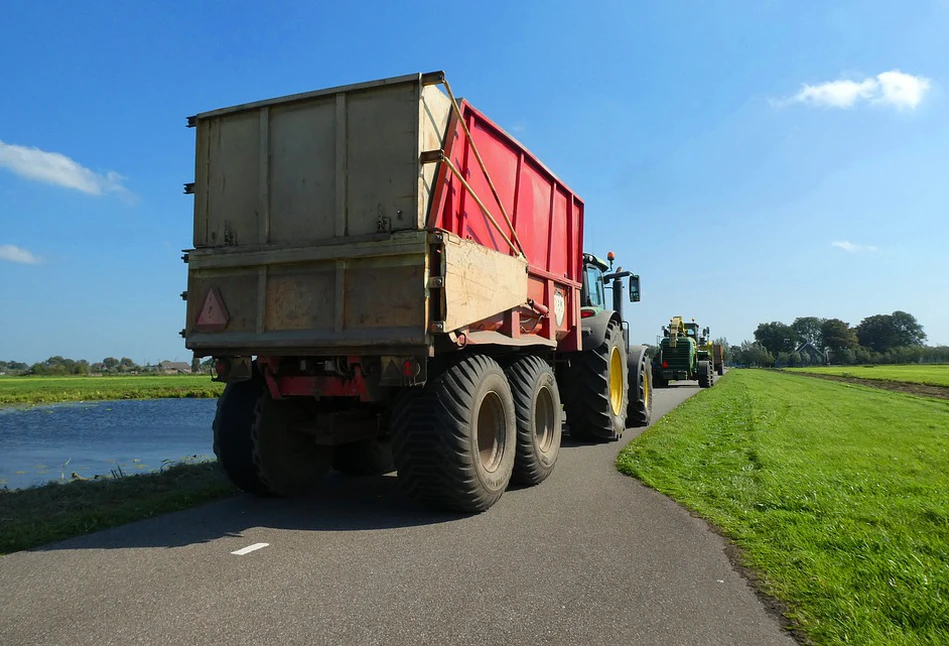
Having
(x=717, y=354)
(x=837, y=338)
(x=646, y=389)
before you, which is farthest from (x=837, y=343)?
(x=646, y=389)

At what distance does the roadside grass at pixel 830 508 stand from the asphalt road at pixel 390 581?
0.29 metres

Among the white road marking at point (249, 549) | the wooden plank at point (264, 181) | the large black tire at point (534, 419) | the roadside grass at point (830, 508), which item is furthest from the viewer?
the large black tire at point (534, 419)

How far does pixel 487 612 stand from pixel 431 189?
3101 mm

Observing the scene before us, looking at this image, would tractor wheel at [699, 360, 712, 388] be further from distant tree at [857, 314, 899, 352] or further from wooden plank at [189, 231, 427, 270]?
distant tree at [857, 314, 899, 352]

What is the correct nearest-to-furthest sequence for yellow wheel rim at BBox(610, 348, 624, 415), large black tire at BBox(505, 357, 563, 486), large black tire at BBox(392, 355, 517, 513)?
large black tire at BBox(392, 355, 517, 513) → large black tire at BBox(505, 357, 563, 486) → yellow wheel rim at BBox(610, 348, 624, 415)

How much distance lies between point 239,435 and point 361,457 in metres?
1.84

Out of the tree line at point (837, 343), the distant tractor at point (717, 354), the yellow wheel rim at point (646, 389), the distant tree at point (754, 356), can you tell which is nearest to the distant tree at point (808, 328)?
the tree line at point (837, 343)

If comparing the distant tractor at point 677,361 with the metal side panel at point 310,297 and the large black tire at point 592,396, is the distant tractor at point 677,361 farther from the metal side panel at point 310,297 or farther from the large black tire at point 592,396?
the metal side panel at point 310,297

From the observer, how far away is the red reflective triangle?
5156 mm

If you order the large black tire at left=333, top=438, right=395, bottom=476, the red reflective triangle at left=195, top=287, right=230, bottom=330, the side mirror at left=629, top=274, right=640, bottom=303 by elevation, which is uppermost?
the side mirror at left=629, top=274, right=640, bottom=303

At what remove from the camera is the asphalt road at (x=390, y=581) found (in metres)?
2.77

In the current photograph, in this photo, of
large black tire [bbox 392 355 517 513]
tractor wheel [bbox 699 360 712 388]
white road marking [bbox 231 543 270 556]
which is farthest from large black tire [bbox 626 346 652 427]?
tractor wheel [bbox 699 360 712 388]

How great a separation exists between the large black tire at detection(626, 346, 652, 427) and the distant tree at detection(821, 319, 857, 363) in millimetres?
145468

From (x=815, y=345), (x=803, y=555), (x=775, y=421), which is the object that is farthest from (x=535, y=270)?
(x=815, y=345)
